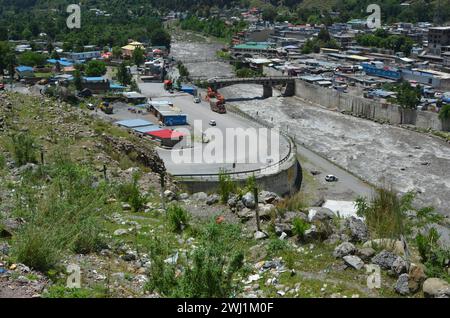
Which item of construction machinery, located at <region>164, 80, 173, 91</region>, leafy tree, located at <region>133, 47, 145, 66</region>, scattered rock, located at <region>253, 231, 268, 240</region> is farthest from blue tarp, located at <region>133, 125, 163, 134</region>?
leafy tree, located at <region>133, 47, 145, 66</region>

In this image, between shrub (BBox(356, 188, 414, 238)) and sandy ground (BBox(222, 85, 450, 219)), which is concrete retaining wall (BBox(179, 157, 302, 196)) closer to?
sandy ground (BBox(222, 85, 450, 219))

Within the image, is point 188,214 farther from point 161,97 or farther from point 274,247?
point 161,97

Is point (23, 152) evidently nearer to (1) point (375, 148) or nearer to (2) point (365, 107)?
(1) point (375, 148)

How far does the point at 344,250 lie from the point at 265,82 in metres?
30.7

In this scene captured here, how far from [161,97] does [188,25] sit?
44288 mm

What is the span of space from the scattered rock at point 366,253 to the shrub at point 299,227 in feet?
2.81

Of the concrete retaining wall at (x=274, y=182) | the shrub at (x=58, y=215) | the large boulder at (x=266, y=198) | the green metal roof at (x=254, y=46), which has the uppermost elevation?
the green metal roof at (x=254, y=46)

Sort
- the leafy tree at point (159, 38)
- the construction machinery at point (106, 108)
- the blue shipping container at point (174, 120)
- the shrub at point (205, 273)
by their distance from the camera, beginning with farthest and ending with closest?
the leafy tree at point (159, 38) → the construction machinery at point (106, 108) → the blue shipping container at point (174, 120) → the shrub at point (205, 273)

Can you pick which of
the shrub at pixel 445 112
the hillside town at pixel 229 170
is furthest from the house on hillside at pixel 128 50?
the shrub at pixel 445 112

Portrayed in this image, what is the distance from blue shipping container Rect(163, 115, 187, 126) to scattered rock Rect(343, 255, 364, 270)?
18803 mm

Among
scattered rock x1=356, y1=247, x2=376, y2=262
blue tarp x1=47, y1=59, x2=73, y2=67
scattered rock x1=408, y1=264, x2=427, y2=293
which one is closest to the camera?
scattered rock x1=408, y1=264, x2=427, y2=293

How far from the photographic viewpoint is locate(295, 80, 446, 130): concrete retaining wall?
27047mm

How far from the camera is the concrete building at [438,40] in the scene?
43878 millimetres

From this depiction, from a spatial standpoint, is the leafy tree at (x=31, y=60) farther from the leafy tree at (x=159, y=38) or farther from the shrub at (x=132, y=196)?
the shrub at (x=132, y=196)
